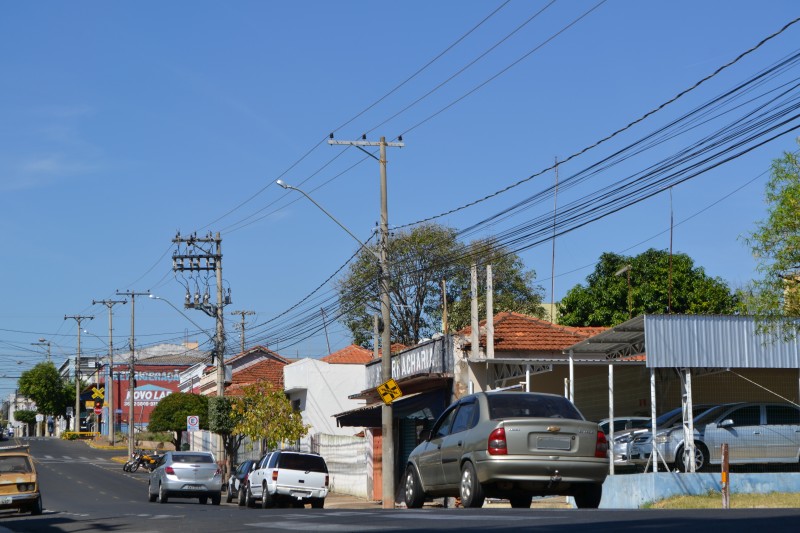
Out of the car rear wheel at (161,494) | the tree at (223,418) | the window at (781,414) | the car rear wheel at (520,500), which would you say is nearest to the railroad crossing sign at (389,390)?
the car rear wheel at (161,494)

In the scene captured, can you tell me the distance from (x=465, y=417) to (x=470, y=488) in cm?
114

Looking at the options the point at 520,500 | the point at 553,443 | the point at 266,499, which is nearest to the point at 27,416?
the point at 266,499

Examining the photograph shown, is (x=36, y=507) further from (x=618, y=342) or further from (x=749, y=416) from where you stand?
(x=749, y=416)

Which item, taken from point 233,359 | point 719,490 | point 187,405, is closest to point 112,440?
point 233,359

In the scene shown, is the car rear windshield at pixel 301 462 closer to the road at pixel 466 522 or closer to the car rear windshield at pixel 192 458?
the car rear windshield at pixel 192 458

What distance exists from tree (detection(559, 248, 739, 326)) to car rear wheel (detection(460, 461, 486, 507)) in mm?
43447

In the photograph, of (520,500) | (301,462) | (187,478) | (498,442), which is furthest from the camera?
(187,478)

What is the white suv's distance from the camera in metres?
30.4

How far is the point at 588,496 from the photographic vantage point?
15.7 metres

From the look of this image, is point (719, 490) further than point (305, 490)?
No

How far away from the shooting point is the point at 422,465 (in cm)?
1744

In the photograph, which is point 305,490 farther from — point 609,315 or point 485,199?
point 609,315

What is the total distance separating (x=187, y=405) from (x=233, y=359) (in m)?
9.46

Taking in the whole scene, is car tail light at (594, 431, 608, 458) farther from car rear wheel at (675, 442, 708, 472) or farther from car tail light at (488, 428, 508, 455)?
car rear wheel at (675, 442, 708, 472)
